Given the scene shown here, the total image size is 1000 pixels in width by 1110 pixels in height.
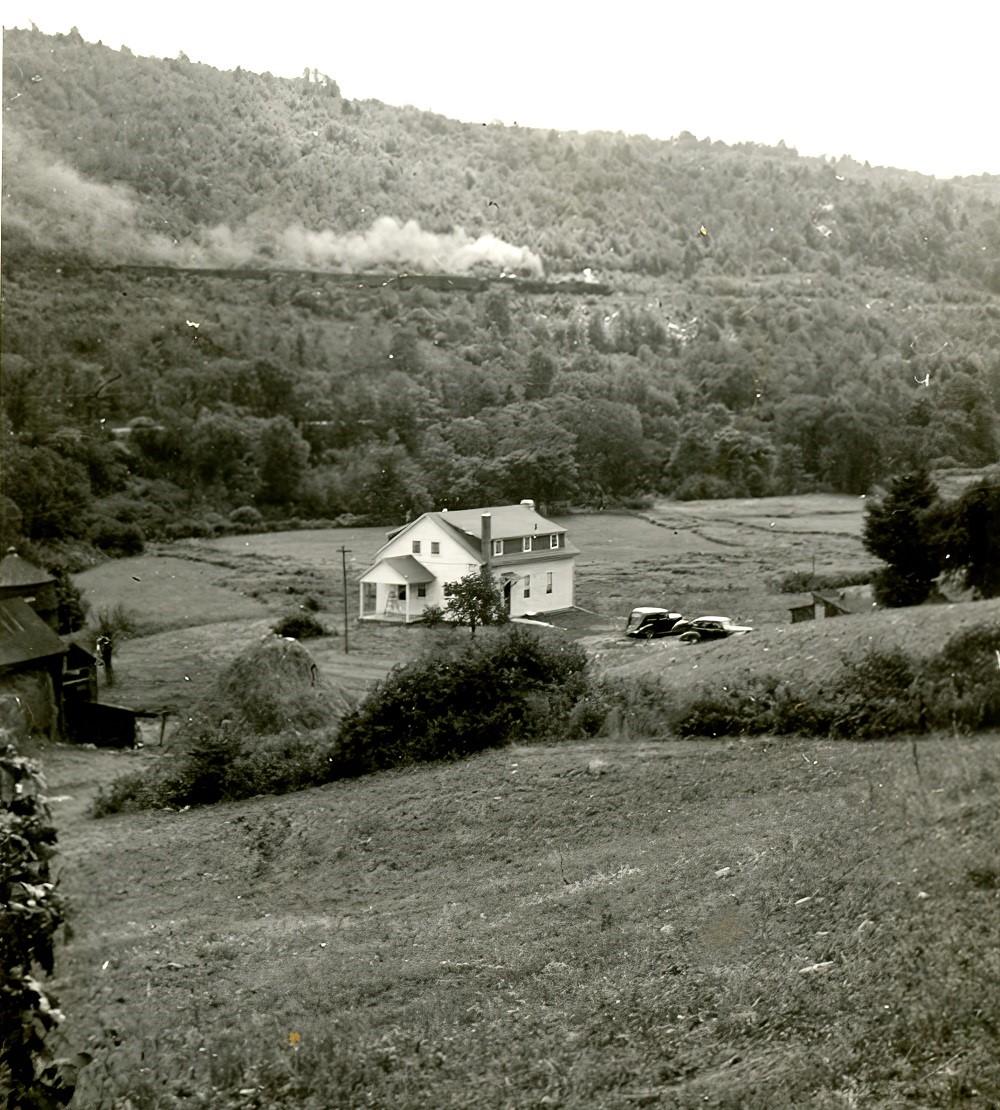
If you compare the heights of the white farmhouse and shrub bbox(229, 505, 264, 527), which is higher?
shrub bbox(229, 505, 264, 527)

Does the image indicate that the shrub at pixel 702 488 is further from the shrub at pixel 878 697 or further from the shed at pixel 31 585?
the shed at pixel 31 585

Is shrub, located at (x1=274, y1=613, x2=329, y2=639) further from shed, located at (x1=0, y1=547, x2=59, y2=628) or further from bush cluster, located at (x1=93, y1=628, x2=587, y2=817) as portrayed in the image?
shed, located at (x1=0, y1=547, x2=59, y2=628)

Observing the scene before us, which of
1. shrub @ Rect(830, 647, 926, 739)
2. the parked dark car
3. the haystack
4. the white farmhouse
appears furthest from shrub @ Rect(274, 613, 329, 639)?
shrub @ Rect(830, 647, 926, 739)

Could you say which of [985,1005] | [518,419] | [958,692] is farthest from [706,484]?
[985,1005]

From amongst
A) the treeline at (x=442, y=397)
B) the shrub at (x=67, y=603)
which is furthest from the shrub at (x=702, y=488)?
the shrub at (x=67, y=603)

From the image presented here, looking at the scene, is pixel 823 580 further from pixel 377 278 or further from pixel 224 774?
pixel 224 774

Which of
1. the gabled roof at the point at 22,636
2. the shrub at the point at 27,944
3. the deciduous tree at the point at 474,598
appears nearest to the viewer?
the shrub at the point at 27,944
